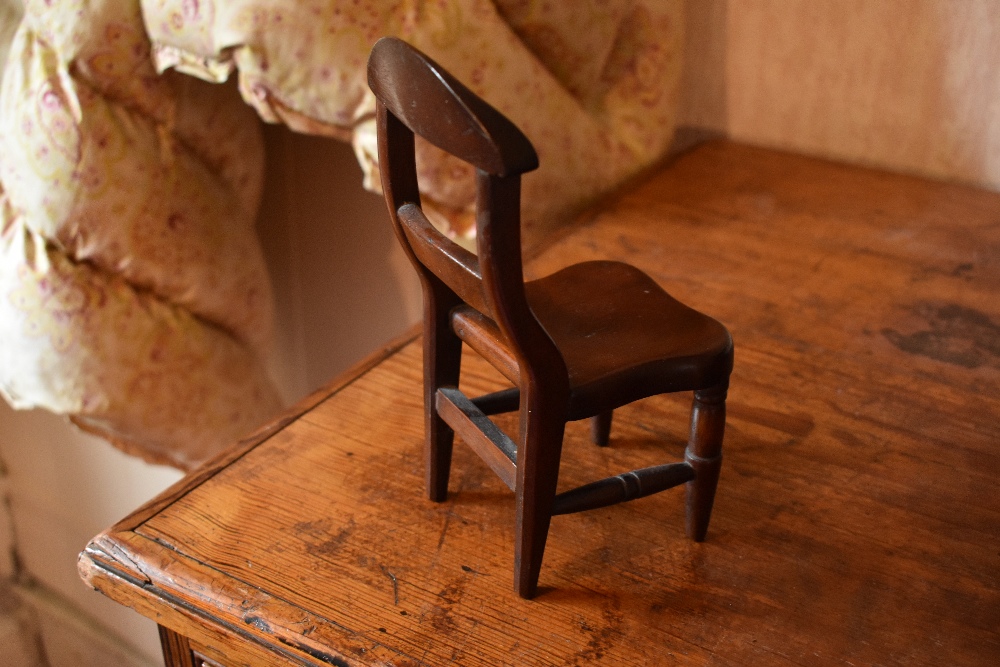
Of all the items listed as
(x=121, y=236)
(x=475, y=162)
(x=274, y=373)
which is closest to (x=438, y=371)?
(x=475, y=162)

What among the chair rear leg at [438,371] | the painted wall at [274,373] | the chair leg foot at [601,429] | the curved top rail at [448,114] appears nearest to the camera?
the curved top rail at [448,114]

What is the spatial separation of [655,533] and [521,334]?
26cm

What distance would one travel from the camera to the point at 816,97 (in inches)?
55.9

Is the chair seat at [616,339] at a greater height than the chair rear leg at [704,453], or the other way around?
the chair seat at [616,339]

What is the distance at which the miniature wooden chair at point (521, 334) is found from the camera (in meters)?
0.53

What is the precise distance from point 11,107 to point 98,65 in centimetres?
14

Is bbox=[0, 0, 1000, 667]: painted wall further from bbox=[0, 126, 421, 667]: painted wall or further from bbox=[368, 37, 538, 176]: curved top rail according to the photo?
bbox=[368, 37, 538, 176]: curved top rail

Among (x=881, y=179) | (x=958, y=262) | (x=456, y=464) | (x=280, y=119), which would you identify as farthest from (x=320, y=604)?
(x=881, y=179)

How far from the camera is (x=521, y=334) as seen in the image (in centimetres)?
56

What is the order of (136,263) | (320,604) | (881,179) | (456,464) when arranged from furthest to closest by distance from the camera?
(881,179) < (136,263) < (456,464) < (320,604)

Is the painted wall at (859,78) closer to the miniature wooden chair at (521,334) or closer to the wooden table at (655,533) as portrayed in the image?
the wooden table at (655,533)

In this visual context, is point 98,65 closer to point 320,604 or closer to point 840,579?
point 320,604

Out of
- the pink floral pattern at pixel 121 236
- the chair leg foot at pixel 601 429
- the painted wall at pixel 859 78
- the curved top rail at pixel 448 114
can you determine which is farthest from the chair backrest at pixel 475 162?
the painted wall at pixel 859 78

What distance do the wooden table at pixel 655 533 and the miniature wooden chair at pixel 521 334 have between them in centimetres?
5
